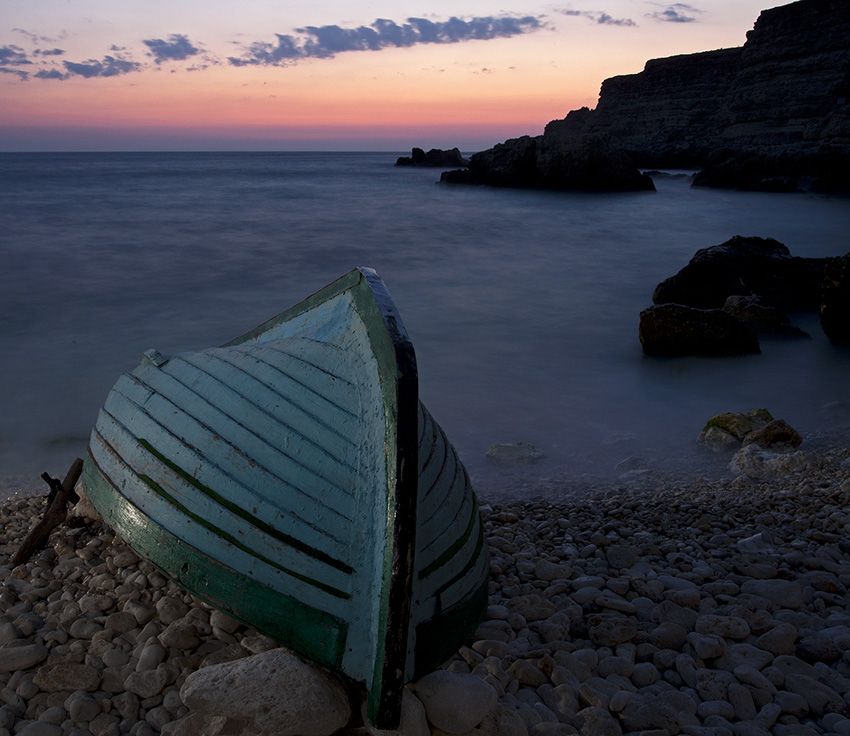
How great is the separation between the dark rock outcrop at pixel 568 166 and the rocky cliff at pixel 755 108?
896 millimetres

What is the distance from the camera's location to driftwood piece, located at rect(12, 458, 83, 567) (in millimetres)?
3006

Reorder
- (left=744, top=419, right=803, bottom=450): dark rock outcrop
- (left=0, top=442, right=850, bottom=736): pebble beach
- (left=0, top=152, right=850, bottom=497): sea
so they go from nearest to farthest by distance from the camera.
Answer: (left=0, top=442, right=850, bottom=736): pebble beach < (left=744, top=419, right=803, bottom=450): dark rock outcrop < (left=0, top=152, right=850, bottom=497): sea

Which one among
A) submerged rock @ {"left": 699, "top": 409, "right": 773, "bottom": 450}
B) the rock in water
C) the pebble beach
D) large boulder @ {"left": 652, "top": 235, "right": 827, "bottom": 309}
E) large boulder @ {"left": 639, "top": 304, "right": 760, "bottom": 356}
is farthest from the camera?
large boulder @ {"left": 652, "top": 235, "right": 827, "bottom": 309}

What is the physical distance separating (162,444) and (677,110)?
63372mm

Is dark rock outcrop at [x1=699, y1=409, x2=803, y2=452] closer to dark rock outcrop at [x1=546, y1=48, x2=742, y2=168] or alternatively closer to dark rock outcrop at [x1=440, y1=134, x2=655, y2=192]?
dark rock outcrop at [x1=440, y1=134, x2=655, y2=192]

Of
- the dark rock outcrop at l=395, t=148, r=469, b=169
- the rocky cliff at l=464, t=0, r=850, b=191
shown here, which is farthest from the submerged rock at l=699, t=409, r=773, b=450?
the dark rock outcrop at l=395, t=148, r=469, b=169

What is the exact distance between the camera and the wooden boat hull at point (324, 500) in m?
1.91

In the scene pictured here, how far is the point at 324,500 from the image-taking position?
6.70 ft

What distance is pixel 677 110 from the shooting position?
57656 millimetres

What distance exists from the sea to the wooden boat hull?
2220 millimetres

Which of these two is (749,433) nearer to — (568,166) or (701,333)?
(701,333)

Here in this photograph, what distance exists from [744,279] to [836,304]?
4.64ft

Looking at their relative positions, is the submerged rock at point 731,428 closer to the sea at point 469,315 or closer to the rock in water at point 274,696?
the sea at point 469,315

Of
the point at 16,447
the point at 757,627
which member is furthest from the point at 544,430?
the point at 16,447
